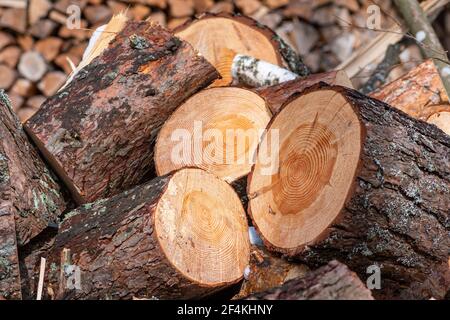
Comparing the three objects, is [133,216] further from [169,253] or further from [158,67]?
[158,67]

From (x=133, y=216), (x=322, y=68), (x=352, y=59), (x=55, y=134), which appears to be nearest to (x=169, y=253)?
(x=133, y=216)

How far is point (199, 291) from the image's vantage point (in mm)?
2713

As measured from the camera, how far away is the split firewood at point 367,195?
2611 mm

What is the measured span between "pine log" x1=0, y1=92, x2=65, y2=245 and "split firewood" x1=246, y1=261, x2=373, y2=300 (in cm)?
Result: 112

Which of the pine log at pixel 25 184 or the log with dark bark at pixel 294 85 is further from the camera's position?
the log with dark bark at pixel 294 85

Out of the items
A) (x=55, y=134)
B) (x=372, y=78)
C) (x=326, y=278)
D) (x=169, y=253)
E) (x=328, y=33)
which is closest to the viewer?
(x=326, y=278)

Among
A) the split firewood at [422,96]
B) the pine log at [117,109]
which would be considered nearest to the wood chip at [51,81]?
the pine log at [117,109]

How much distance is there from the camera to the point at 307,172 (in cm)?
281

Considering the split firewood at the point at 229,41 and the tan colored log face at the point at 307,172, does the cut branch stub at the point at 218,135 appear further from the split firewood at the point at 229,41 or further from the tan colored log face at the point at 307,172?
the split firewood at the point at 229,41

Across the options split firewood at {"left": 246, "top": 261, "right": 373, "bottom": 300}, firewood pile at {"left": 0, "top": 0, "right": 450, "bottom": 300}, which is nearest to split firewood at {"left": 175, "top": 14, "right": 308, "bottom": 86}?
firewood pile at {"left": 0, "top": 0, "right": 450, "bottom": 300}

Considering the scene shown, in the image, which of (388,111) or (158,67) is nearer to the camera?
(388,111)

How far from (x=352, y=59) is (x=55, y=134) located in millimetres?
2551

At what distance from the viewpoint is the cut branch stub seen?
321 cm

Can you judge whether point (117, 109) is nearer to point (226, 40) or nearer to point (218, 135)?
point (218, 135)
